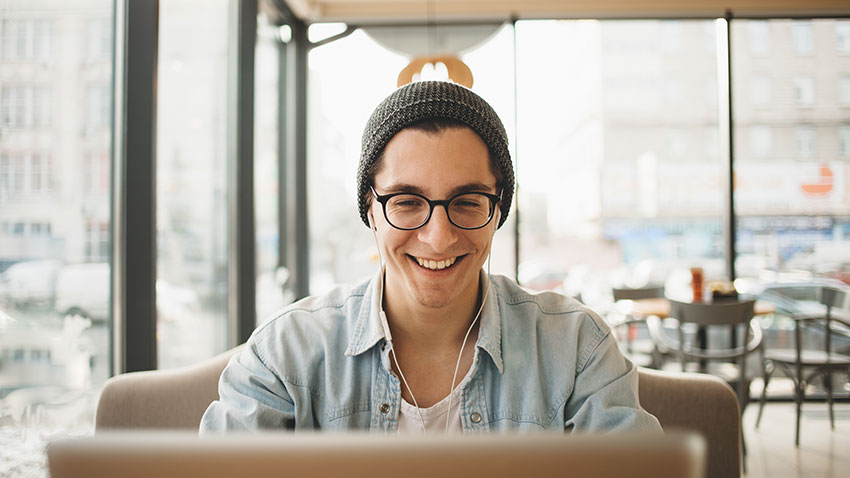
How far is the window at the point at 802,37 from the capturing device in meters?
4.70

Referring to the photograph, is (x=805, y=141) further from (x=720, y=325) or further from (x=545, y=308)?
(x=545, y=308)

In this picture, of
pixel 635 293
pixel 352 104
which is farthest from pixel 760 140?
pixel 352 104

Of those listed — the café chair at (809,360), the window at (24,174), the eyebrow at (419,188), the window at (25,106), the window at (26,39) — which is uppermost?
the window at (26,39)

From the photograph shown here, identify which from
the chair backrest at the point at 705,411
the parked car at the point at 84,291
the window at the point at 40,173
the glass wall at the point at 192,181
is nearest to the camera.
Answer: the chair backrest at the point at 705,411

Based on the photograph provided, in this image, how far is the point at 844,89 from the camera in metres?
4.67

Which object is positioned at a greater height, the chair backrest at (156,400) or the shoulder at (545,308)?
the shoulder at (545,308)

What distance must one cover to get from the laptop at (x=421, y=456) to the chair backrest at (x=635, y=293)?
4.02m

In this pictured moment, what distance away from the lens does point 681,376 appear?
56.1 inches

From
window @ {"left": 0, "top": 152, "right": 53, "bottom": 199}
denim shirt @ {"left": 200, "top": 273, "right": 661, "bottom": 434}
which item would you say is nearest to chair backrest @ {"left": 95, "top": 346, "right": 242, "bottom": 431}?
denim shirt @ {"left": 200, "top": 273, "right": 661, "bottom": 434}

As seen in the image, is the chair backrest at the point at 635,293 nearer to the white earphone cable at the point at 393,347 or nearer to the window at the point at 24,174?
the white earphone cable at the point at 393,347

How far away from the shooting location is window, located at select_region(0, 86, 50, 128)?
5.27 ft

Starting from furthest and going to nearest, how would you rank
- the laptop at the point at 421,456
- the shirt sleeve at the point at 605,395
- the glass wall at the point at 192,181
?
the glass wall at the point at 192,181 → the shirt sleeve at the point at 605,395 → the laptop at the point at 421,456

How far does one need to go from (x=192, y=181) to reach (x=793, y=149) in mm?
4599

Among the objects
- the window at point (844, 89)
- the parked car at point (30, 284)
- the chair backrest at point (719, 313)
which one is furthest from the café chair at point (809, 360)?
the parked car at point (30, 284)
